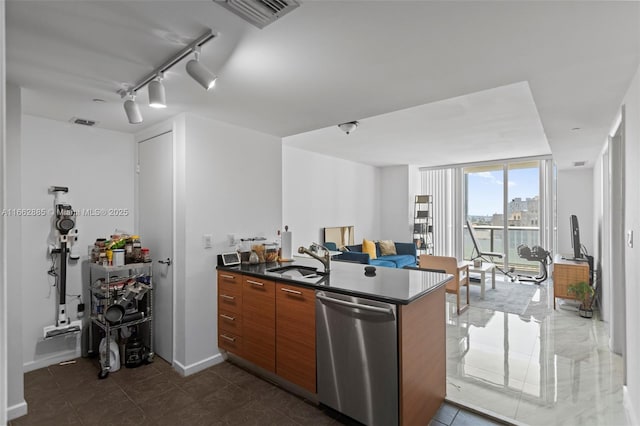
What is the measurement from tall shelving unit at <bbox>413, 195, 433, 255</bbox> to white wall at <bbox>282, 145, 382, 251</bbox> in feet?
2.95

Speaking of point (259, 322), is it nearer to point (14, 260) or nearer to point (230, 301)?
point (230, 301)

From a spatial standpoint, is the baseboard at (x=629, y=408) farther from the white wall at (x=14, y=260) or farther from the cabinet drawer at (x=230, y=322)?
the white wall at (x=14, y=260)

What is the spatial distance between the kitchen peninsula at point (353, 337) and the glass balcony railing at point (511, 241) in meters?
5.99

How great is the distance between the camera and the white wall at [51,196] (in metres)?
2.96

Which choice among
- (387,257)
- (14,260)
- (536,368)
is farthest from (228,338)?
(387,257)

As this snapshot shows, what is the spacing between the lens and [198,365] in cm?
295

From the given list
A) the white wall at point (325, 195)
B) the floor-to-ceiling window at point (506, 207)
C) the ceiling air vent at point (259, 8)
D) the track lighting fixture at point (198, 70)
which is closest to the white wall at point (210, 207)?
the track lighting fixture at point (198, 70)

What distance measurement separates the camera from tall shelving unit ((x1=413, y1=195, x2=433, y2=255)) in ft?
25.0

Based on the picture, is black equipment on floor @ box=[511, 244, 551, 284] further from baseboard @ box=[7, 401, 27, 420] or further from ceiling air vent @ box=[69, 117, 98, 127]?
baseboard @ box=[7, 401, 27, 420]

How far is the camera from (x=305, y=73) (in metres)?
2.06

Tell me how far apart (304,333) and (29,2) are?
91.9 inches

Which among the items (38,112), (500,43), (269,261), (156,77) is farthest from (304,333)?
(38,112)

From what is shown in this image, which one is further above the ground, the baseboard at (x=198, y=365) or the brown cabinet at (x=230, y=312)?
the brown cabinet at (x=230, y=312)

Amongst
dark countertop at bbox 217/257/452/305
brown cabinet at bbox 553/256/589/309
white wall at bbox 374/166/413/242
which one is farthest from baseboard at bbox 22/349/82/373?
white wall at bbox 374/166/413/242
